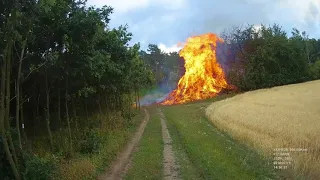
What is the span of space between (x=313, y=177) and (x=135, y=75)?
32.5m

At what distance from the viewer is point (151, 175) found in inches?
555

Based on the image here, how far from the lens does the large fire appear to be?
2977 inches

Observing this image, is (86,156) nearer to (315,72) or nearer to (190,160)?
(190,160)

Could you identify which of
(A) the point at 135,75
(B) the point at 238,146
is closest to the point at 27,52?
(B) the point at 238,146

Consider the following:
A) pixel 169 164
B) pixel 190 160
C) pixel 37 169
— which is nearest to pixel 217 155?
pixel 190 160

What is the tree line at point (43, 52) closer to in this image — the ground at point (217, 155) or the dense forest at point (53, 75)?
the dense forest at point (53, 75)

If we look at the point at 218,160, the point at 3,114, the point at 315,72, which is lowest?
the point at 218,160

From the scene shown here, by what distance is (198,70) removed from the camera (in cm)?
7562

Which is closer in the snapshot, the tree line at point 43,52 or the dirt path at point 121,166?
the tree line at point 43,52

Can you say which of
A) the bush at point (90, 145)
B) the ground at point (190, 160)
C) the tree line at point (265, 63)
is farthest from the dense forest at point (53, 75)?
the tree line at point (265, 63)

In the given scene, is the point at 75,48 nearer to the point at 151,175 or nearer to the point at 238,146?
the point at 151,175

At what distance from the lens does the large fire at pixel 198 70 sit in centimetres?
7562

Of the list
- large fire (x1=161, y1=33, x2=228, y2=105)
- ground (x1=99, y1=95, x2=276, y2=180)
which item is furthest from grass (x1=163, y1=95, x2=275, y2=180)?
large fire (x1=161, y1=33, x2=228, y2=105)

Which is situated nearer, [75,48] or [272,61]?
[75,48]
